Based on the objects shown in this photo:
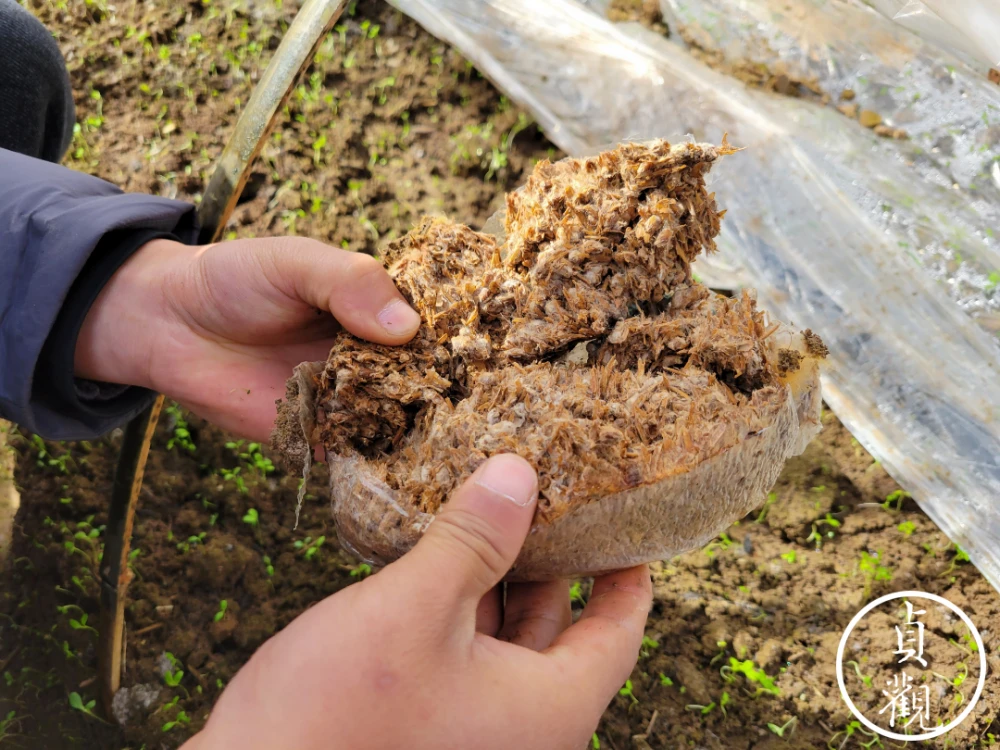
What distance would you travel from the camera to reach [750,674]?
2068 millimetres

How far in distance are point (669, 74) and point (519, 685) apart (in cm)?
217

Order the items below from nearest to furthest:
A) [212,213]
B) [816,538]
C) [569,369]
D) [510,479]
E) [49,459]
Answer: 1. [510,479]
2. [569,369]
3. [212,213]
4. [816,538]
5. [49,459]

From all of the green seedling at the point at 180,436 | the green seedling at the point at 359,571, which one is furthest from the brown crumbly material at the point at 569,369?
the green seedling at the point at 180,436

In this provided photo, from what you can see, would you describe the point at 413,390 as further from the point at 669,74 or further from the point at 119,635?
the point at 669,74

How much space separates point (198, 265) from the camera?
161 centimetres

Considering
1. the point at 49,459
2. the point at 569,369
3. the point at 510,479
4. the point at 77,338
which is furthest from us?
the point at 49,459

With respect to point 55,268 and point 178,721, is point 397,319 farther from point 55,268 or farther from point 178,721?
point 178,721

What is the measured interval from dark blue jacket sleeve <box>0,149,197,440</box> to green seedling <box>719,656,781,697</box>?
1853 mm

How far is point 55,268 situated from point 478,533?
42.3 inches

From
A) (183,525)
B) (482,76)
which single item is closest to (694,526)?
(183,525)

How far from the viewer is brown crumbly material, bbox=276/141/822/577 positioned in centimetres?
115

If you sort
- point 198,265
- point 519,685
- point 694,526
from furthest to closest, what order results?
point 198,265, point 694,526, point 519,685

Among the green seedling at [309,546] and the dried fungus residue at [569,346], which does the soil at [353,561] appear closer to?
the green seedling at [309,546]

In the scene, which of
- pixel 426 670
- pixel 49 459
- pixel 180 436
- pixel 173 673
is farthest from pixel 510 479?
pixel 49 459
